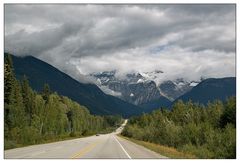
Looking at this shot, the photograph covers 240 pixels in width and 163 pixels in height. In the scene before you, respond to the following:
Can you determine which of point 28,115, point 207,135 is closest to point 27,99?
point 28,115

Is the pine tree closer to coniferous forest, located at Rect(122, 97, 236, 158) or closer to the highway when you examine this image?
coniferous forest, located at Rect(122, 97, 236, 158)

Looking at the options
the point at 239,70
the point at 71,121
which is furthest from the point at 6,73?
the point at 71,121

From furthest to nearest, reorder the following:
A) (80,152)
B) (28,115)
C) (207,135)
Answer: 1. (28,115)
2. (207,135)
3. (80,152)

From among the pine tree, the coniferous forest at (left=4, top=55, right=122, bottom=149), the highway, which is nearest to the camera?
the highway

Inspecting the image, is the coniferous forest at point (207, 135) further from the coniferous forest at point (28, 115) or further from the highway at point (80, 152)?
the coniferous forest at point (28, 115)

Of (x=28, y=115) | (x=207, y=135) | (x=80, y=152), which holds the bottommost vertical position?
(x=80, y=152)

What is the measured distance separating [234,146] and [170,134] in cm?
1964

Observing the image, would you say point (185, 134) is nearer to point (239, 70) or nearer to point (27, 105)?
point (239, 70)

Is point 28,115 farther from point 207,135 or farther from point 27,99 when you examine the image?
point 207,135

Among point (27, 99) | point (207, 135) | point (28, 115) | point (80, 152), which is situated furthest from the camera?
point (28, 115)

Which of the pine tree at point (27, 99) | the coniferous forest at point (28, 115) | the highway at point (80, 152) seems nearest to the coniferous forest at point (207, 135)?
the highway at point (80, 152)

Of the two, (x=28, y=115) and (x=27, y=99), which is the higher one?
(x=27, y=99)

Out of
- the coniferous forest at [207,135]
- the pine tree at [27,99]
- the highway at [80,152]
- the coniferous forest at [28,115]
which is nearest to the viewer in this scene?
the highway at [80,152]

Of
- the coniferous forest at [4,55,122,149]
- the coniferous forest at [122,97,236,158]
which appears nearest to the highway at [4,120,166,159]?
the coniferous forest at [122,97,236,158]
